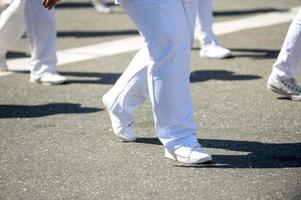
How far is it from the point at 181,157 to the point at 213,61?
382cm

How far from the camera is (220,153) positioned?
5.23 m

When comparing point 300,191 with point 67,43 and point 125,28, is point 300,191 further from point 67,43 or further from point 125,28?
point 125,28

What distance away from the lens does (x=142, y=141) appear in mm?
5594

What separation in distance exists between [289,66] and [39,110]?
2217 mm

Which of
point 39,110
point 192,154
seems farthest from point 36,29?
point 192,154

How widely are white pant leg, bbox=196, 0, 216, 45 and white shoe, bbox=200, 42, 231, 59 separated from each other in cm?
6

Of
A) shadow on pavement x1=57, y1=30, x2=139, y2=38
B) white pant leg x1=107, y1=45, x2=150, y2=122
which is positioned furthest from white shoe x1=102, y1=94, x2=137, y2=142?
shadow on pavement x1=57, y1=30, x2=139, y2=38

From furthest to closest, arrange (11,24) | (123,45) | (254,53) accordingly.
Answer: (123,45)
(254,53)
(11,24)

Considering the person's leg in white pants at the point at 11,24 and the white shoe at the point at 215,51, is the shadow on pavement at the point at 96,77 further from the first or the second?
the white shoe at the point at 215,51

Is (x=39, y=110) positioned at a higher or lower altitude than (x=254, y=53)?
higher

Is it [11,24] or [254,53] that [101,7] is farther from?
[11,24]

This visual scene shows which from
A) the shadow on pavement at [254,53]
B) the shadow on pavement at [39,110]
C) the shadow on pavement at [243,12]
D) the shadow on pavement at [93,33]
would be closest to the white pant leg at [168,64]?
the shadow on pavement at [39,110]

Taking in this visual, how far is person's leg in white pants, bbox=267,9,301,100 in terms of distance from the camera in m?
6.60

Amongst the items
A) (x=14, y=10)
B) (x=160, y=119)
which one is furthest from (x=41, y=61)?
(x=160, y=119)
